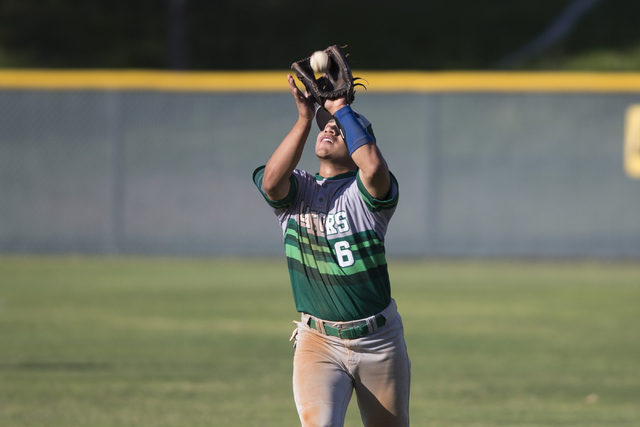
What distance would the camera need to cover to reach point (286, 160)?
14.6 ft

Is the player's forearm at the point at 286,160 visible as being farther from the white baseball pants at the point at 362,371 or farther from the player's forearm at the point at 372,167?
the white baseball pants at the point at 362,371

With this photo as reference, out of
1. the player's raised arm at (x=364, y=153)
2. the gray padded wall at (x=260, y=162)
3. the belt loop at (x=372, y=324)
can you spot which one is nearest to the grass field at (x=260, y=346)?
the gray padded wall at (x=260, y=162)

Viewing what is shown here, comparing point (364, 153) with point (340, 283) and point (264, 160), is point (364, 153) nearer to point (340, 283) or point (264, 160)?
point (340, 283)

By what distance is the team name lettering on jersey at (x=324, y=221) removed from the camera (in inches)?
178

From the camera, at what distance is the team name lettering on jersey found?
4.53m

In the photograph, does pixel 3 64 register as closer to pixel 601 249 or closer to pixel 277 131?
pixel 277 131

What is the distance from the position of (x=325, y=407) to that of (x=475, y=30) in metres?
23.7

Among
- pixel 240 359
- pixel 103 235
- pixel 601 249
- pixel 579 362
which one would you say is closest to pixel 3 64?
pixel 103 235

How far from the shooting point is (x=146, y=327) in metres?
10.7

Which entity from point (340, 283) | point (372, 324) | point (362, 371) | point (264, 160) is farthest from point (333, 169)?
point (264, 160)

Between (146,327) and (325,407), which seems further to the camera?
(146,327)

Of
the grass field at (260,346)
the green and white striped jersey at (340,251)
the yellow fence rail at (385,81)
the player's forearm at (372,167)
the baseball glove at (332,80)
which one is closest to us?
the player's forearm at (372,167)

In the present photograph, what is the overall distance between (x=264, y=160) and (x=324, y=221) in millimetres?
13505

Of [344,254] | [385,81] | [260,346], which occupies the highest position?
[385,81]
